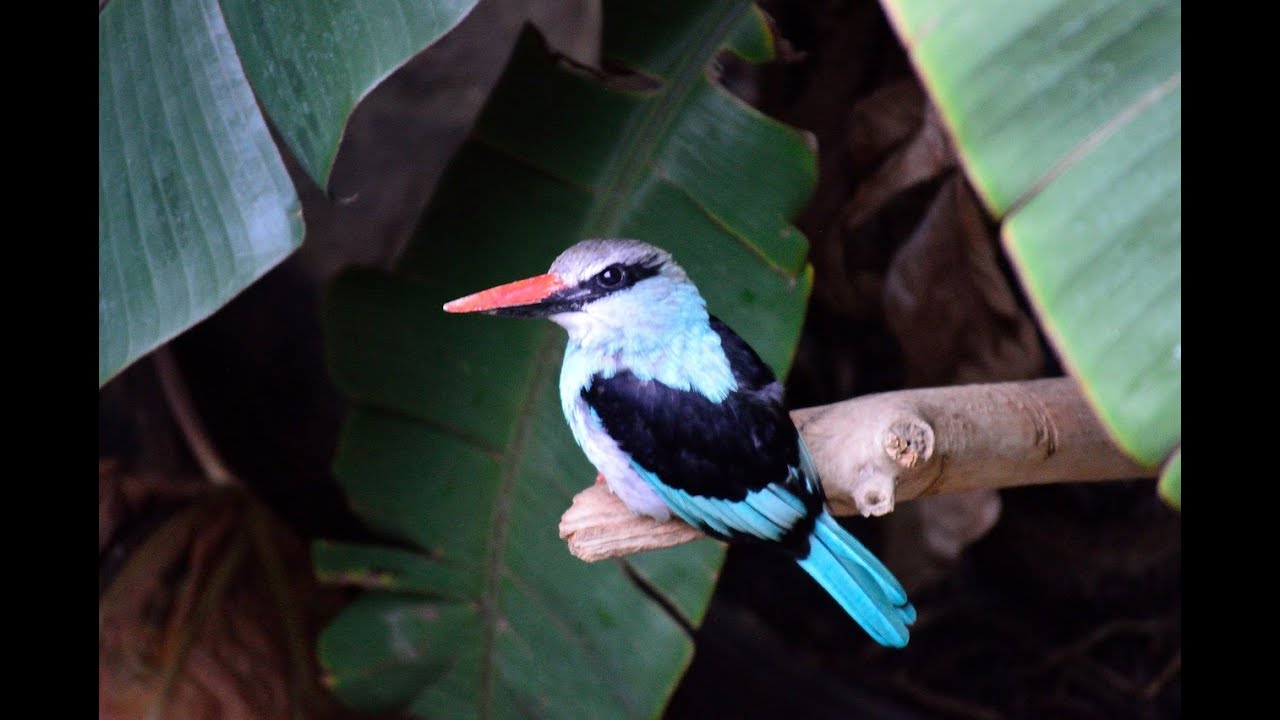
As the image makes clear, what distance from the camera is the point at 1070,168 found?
3.29 ft

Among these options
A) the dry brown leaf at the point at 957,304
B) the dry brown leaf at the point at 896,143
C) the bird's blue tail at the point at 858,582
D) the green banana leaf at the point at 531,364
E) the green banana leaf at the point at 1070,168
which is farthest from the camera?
the dry brown leaf at the point at 957,304

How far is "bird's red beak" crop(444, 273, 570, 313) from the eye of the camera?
119 centimetres

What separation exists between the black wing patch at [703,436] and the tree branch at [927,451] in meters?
0.10

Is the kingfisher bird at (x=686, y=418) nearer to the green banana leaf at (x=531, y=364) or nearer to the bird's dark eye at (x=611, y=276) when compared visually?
the bird's dark eye at (x=611, y=276)

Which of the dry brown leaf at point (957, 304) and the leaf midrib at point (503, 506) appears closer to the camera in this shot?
the leaf midrib at point (503, 506)

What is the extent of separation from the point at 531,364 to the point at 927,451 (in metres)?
0.69

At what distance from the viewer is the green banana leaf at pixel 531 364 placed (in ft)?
5.43

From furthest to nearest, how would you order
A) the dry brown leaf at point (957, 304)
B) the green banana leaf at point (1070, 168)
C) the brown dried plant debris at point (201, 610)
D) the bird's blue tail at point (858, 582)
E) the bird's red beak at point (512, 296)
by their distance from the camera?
the brown dried plant debris at point (201, 610) < the dry brown leaf at point (957, 304) < the bird's blue tail at point (858, 582) < the bird's red beak at point (512, 296) < the green banana leaf at point (1070, 168)

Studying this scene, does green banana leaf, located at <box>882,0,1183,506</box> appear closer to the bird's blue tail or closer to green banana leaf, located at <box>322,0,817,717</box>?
the bird's blue tail

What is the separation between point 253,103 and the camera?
1.43 m

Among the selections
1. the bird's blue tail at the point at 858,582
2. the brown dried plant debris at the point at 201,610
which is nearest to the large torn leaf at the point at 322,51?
the bird's blue tail at the point at 858,582

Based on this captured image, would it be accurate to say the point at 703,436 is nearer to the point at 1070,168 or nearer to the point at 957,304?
the point at 1070,168

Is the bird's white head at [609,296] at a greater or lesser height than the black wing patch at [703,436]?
greater

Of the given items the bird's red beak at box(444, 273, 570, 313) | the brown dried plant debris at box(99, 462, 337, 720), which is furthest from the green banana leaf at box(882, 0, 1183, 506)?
the brown dried plant debris at box(99, 462, 337, 720)
